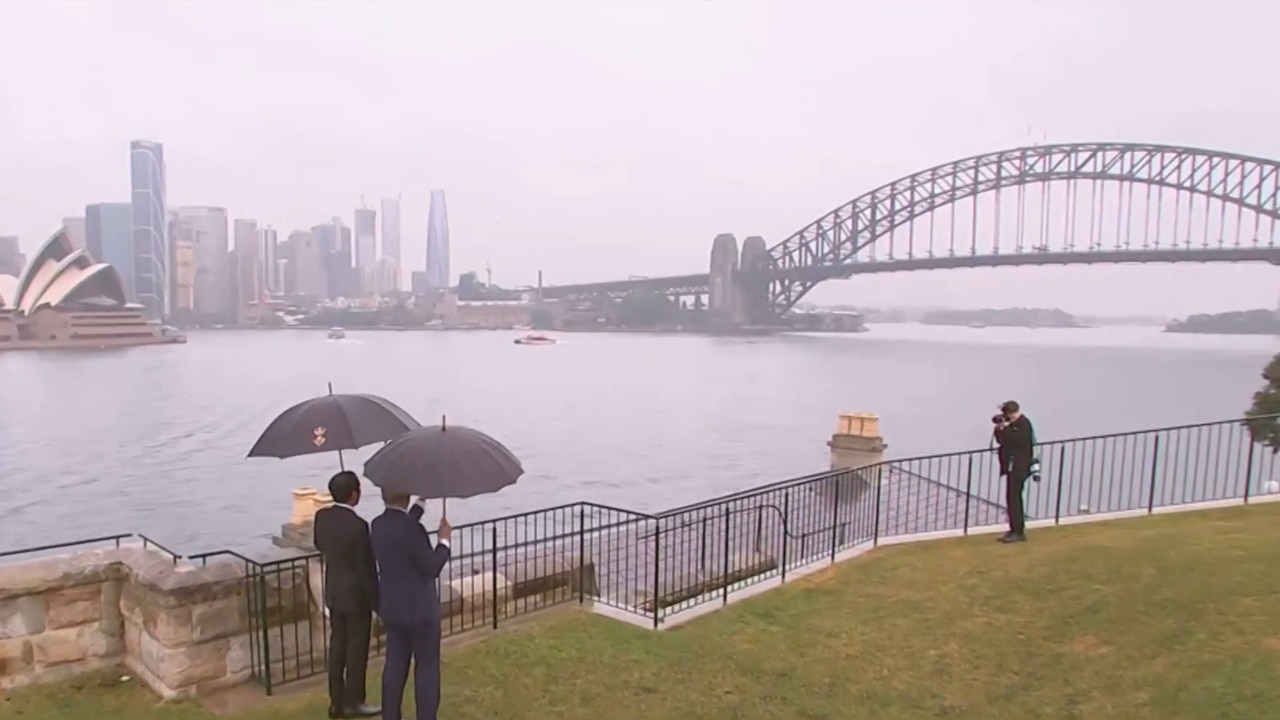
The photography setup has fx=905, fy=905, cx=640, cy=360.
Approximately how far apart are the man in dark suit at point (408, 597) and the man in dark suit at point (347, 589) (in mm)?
288

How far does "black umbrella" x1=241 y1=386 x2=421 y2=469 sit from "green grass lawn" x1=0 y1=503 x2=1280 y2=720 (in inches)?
61.0

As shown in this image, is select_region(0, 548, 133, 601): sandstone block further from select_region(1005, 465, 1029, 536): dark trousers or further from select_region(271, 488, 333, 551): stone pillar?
select_region(1005, 465, 1029, 536): dark trousers

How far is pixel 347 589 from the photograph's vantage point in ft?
16.3

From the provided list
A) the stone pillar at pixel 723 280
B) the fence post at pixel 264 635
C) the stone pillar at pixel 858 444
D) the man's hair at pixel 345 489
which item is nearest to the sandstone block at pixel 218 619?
the fence post at pixel 264 635

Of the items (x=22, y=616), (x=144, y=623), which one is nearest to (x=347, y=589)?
(x=144, y=623)

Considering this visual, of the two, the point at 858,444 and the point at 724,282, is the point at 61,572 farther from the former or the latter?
the point at 724,282

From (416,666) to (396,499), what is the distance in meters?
0.94

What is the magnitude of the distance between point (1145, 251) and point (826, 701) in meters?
82.0

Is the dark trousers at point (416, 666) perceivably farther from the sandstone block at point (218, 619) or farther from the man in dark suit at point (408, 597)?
the sandstone block at point (218, 619)

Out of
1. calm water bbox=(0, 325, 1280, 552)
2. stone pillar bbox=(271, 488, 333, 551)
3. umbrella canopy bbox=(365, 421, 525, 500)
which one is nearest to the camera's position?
umbrella canopy bbox=(365, 421, 525, 500)

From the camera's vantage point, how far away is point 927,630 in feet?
22.4

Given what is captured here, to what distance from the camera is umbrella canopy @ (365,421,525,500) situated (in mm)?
4617

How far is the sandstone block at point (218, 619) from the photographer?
5.40m

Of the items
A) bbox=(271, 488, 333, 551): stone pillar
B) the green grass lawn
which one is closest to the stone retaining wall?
the green grass lawn
